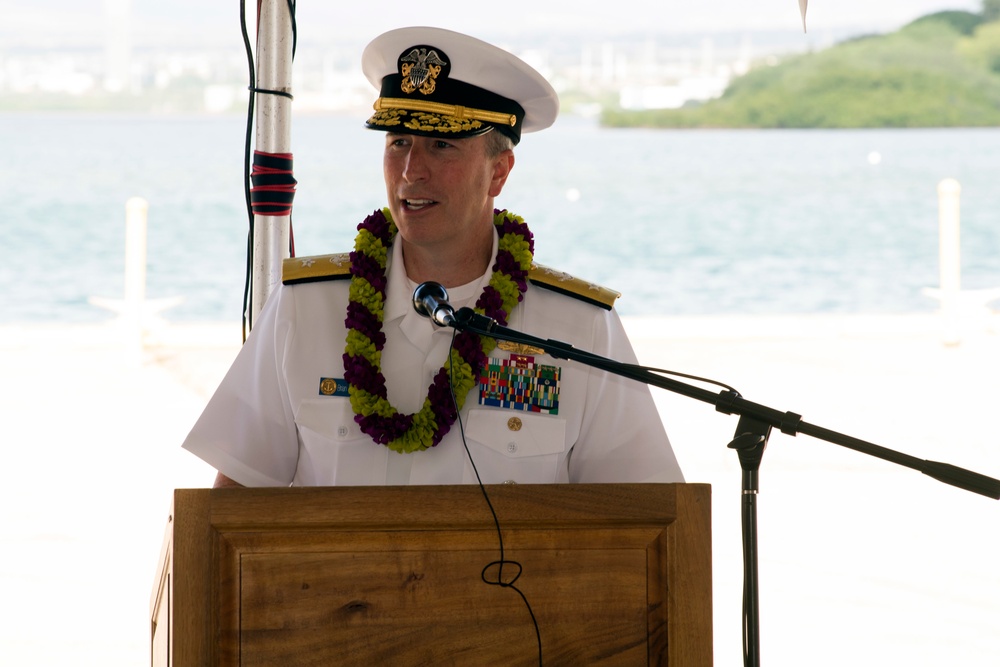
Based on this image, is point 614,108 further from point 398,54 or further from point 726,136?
point 398,54

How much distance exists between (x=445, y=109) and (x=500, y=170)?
0.18 meters

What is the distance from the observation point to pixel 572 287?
262cm

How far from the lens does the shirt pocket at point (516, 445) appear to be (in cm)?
246

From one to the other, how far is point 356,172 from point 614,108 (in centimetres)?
1070

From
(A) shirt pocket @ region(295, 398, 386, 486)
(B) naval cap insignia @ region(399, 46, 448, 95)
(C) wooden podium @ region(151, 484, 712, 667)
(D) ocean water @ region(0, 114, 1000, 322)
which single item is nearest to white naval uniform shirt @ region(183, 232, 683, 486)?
(A) shirt pocket @ region(295, 398, 386, 486)

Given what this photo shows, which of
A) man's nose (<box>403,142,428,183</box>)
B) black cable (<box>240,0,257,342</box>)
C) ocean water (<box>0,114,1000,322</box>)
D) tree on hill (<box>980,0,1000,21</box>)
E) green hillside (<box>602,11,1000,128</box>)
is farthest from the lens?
tree on hill (<box>980,0,1000,21</box>)

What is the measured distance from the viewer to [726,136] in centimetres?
4541

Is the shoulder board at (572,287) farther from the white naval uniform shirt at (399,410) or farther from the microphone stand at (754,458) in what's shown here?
the microphone stand at (754,458)

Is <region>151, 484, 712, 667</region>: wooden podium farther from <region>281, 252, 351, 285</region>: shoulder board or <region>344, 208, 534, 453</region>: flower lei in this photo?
<region>281, 252, 351, 285</region>: shoulder board

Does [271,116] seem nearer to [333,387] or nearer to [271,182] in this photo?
[271,182]

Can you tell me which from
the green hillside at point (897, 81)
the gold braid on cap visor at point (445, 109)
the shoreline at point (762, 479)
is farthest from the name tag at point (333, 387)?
the green hillside at point (897, 81)

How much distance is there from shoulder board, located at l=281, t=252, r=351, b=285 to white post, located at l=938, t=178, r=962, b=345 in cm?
753

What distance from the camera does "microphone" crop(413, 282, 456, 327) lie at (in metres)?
1.74

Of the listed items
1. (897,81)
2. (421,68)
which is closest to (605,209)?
(897,81)
